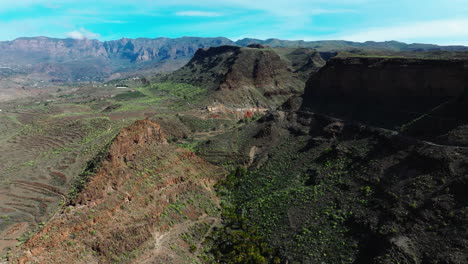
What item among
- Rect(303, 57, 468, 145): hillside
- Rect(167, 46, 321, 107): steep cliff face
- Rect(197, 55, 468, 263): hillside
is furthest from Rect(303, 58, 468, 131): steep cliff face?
Rect(167, 46, 321, 107): steep cliff face

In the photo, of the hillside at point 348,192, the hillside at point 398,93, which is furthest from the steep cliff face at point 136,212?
the hillside at point 398,93

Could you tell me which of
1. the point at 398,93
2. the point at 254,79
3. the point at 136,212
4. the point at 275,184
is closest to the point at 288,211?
the point at 275,184

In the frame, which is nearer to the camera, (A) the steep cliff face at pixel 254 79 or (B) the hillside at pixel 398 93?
(B) the hillside at pixel 398 93

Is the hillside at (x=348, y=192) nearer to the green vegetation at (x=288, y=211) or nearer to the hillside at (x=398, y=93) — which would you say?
the green vegetation at (x=288, y=211)

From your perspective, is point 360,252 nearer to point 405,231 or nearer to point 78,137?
point 405,231

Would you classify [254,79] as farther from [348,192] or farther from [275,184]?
[348,192]

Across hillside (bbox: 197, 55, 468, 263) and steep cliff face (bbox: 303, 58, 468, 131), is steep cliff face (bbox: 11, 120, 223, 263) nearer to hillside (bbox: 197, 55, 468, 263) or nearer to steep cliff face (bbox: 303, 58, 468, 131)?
hillside (bbox: 197, 55, 468, 263)

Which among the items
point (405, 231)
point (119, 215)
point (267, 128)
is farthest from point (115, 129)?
point (405, 231)
